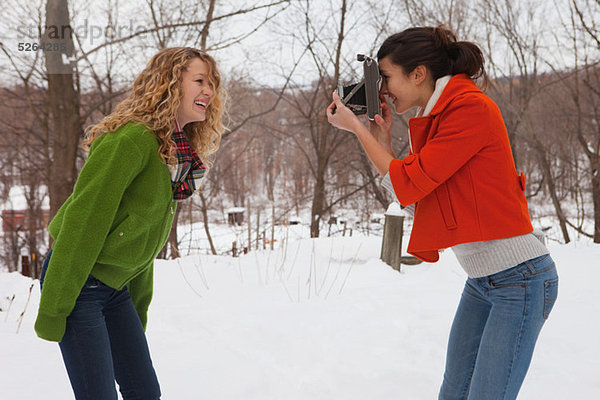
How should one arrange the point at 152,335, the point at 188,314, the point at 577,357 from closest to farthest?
1. the point at 577,357
2. the point at 152,335
3. the point at 188,314

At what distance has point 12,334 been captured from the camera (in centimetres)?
308

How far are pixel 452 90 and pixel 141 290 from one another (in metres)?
1.50

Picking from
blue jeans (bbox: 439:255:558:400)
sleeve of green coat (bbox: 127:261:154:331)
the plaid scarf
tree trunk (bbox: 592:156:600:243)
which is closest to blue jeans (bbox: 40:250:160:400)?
sleeve of green coat (bbox: 127:261:154:331)

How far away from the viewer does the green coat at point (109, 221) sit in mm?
1349

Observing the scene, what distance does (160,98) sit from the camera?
1682mm

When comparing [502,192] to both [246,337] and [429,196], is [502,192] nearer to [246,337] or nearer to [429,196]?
[429,196]

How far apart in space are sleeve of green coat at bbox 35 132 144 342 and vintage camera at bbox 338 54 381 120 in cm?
87

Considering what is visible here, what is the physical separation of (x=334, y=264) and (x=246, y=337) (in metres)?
2.10

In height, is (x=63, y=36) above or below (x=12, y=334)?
above

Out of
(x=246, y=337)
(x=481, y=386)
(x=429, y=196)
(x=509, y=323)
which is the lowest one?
(x=246, y=337)

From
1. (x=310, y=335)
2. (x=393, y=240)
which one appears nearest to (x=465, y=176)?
(x=310, y=335)

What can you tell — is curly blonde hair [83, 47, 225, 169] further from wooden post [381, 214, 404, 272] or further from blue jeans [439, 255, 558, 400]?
wooden post [381, 214, 404, 272]

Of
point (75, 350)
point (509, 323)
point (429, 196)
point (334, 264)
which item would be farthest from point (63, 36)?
point (509, 323)

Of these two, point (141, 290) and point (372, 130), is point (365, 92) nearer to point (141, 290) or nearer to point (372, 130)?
point (372, 130)
